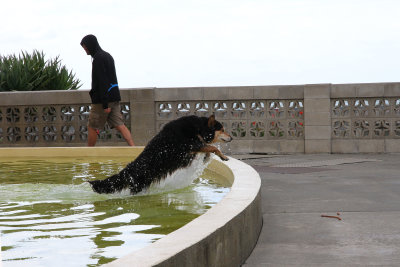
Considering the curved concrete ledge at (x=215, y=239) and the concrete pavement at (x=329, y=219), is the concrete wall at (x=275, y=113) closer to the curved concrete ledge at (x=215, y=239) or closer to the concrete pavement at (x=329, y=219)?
the concrete pavement at (x=329, y=219)

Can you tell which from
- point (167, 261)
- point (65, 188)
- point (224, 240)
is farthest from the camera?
point (65, 188)

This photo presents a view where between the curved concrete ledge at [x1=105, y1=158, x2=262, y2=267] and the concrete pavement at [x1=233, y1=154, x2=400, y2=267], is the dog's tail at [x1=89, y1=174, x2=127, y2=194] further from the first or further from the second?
the curved concrete ledge at [x1=105, y1=158, x2=262, y2=267]

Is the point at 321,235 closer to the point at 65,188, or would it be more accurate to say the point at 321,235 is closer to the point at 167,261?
the point at 167,261

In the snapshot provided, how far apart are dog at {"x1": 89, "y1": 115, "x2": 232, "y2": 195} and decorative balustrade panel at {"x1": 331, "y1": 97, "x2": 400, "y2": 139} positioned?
687 cm

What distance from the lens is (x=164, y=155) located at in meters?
6.29

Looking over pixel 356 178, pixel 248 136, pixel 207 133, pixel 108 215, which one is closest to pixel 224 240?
pixel 108 215

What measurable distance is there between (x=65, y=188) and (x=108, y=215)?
6.36 feet

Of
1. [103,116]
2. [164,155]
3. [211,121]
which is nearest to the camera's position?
[164,155]

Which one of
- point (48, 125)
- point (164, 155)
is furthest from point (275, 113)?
point (164, 155)

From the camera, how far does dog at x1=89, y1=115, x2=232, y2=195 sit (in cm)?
595

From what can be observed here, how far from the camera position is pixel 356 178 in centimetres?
782

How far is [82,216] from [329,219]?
205 centimetres

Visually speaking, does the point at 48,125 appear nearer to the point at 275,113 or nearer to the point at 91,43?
the point at 91,43

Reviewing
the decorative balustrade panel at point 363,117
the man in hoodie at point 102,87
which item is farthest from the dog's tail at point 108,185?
the decorative balustrade panel at point 363,117
